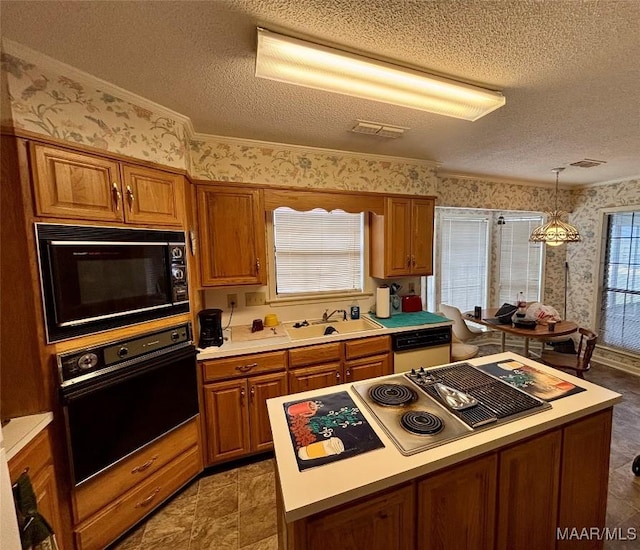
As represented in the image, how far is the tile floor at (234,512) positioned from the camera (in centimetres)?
161

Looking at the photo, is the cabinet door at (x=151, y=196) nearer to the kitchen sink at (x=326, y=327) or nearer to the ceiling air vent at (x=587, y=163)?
the kitchen sink at (x=326, y=327)

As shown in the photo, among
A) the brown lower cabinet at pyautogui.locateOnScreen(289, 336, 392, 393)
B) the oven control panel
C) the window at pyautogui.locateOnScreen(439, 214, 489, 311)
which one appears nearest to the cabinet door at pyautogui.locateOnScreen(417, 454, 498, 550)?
the brown lower cabinet at pyautogui.locateOnScreen(289, 336, 392, 393)

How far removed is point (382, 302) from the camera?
113 inches

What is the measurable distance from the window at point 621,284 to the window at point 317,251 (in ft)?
12.3

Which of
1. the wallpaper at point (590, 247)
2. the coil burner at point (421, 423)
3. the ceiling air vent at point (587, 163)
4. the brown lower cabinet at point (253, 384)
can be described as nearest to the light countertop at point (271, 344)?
the brown lower cabinet at point (253, 384)

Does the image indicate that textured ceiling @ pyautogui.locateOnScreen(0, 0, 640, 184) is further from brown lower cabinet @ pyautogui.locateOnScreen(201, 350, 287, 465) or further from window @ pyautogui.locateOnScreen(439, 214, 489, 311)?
window @ pyautogui.locateOnScreen(439, 214, 489, 311)

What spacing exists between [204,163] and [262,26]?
4.40 feet

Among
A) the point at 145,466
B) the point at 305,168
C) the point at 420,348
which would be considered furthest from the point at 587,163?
the point at 145,466

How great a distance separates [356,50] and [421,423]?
5.45 ft

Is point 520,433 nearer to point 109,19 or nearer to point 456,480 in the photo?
point 456,480

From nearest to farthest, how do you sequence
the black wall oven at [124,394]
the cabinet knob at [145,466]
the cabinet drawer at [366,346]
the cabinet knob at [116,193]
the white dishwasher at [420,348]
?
the black wall oven at [124,394], the cabinet knob at [116,193], the cabinet knob at [145,466], the cabinet drawer at [366,346], the white dishwasher at [420,348]

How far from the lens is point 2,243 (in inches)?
48.3

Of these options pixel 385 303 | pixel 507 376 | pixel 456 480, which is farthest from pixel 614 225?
pixel 456 480

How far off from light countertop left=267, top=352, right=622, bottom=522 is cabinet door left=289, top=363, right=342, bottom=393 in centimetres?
99
